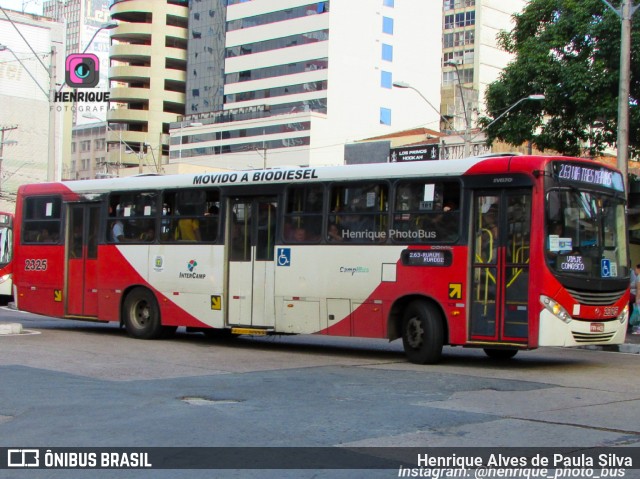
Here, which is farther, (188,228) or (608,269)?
(188,228)

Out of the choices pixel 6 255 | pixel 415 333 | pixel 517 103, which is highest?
pixel 517 103

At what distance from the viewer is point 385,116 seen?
96625 mm

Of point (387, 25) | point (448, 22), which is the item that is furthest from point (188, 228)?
point (448, 22)

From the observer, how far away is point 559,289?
498 inches

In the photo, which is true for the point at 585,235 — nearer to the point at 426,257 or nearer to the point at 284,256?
the point at 426,257

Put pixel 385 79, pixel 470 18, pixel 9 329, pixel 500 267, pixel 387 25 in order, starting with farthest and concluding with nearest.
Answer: pixel 470 18 → pixel 387 25 → pixel 385 79 → pixel 9 329 → pixel 500 267

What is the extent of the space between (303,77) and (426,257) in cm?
8101

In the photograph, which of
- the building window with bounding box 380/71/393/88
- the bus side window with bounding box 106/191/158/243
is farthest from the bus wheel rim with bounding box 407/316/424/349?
the building window with bounding box 380/71/393/88

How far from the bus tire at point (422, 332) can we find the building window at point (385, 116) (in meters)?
83.6

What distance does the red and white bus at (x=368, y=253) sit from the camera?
12.9 metres

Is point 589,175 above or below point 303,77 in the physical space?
below

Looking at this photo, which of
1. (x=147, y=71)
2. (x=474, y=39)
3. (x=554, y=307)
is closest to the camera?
(x=554, y=307)

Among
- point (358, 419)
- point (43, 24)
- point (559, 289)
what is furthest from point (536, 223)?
point (43, 24)

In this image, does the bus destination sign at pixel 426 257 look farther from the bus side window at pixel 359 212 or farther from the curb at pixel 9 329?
the curb at pixel 9 329
